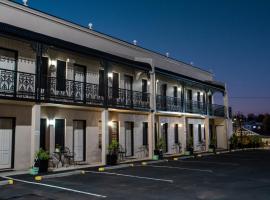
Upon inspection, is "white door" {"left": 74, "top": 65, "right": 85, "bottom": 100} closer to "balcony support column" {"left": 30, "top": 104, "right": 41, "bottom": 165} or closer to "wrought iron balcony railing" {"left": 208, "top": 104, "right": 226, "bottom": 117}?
"balcony support column" {"left": 30, "top": 104, "right": 41, "bottom": 165}

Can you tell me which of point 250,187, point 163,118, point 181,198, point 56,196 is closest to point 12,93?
point 56,196

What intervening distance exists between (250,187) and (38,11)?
14.1 metres

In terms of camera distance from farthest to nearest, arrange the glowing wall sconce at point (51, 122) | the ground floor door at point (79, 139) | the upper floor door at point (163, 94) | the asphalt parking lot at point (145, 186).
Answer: the upper floor door at point (163, 94) < the ground floor door at point (79, 139) < the glowing wall sconce at point (51, 122) < the asphalt parking lot at point (145, 186)

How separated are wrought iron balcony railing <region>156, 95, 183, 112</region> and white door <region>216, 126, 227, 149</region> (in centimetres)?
871

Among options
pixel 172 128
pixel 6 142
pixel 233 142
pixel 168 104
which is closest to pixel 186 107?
pixel 172 128

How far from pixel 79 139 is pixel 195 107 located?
13.8m

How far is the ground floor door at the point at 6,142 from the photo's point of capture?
594 inches

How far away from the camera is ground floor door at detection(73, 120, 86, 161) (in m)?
18.6

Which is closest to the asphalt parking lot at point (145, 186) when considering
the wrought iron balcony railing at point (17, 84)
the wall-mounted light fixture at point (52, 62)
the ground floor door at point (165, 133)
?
the wrought iron balcony railing at point (17, 84)

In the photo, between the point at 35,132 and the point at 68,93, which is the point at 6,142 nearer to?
the point at 35,132

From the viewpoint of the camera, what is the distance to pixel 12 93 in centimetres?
1399

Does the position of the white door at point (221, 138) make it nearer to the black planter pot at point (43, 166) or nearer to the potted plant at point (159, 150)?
the potted plant at point (159, 150)

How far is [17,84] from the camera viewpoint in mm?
15062

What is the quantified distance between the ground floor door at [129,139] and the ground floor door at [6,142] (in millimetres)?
8576
